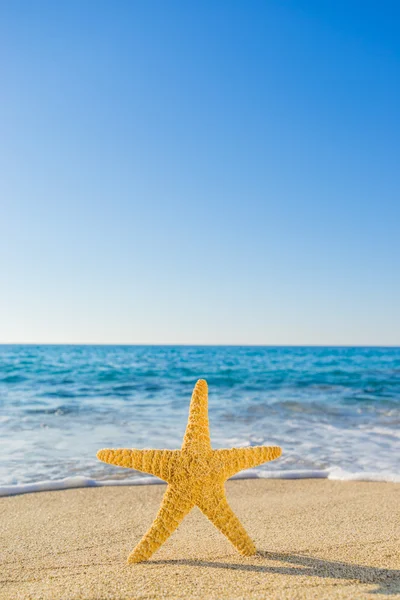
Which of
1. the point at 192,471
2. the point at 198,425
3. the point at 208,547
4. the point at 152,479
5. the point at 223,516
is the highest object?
the point at 198,425

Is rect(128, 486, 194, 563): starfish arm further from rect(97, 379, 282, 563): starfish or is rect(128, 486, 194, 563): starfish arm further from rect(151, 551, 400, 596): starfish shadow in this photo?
rect(151, 551, 400, 596): starfish shadow

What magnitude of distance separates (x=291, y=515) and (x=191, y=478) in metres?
1.91

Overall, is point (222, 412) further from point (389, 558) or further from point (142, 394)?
point (389, 558)

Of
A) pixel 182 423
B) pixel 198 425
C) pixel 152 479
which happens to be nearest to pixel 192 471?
Answer: pixel 198 425

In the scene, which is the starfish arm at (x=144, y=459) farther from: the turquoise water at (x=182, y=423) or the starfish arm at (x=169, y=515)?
the turquoise water at (x=182, y=423)

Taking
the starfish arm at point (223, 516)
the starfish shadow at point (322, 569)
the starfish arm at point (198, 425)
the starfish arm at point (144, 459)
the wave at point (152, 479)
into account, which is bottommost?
the wave at point (152, 479)

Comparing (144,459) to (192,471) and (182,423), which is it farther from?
(182,423)

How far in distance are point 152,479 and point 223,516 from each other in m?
2.90

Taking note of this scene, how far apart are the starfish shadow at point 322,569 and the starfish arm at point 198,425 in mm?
713

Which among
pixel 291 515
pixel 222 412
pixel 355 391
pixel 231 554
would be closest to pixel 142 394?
pixel 222 412

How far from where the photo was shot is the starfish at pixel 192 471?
298 cm

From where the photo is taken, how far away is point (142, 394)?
48.0 ft

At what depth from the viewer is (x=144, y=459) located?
118 inches

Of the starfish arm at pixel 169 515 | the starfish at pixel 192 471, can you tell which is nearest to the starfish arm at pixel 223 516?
Result: the starfish at pixel 192 471
